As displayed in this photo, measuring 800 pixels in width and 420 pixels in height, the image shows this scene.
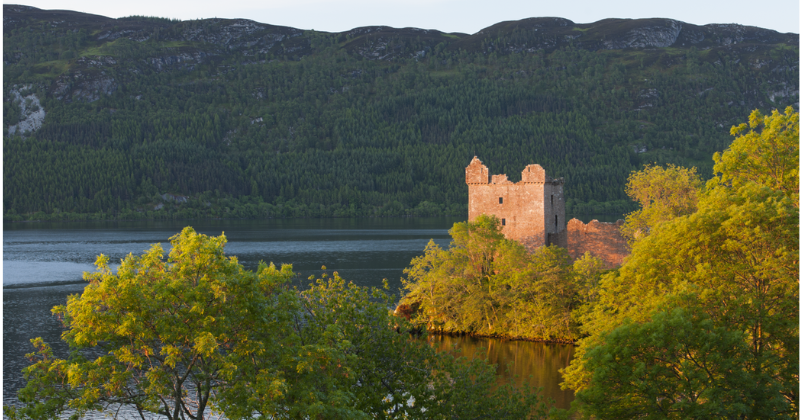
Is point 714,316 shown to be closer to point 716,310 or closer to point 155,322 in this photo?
point 716,310

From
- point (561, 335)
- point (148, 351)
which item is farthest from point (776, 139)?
point (561, 335)

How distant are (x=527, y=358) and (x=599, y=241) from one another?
13.5 m

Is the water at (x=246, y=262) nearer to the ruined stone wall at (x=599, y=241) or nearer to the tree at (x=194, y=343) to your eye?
the tree at (x=194, y=343)

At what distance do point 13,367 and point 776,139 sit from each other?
39981mm

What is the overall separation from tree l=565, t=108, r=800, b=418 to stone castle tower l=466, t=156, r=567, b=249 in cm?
2872

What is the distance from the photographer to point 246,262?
294ft

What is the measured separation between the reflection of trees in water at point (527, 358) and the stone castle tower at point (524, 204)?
9397mm

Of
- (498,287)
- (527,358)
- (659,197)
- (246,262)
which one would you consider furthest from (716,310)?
(246,262)

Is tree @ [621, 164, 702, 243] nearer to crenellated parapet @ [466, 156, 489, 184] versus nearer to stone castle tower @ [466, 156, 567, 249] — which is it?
stone castle tower @ [466, 156, 567, 249]

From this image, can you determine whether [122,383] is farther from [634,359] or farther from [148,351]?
[634,359]

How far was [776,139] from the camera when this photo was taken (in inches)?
941

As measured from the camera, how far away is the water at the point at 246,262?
4097 cm

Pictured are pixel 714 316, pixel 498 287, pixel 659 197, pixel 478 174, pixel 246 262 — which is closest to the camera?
pixel 714 316

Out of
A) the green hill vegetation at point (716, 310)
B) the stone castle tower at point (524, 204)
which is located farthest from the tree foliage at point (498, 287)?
the green hill vegetation at point (716, 310)
